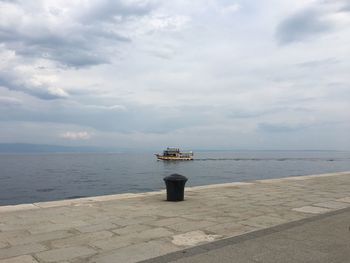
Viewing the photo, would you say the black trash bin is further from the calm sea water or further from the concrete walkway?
the calm sea water

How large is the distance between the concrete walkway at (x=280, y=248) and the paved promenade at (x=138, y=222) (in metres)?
0.31

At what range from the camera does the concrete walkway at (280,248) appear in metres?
5.53

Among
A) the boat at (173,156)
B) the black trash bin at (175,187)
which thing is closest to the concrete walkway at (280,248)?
the black trash bin at (175,187)

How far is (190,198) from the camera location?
1155 centimetres

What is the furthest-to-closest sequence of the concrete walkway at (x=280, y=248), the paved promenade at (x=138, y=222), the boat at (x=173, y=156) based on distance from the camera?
the boat at (x=173, y=156)
the paved promenade at (x=138, y=222)
the concrete walkway at (x=280, y=248)

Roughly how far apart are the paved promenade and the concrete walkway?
31 centimetres

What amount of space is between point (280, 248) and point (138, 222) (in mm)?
2998

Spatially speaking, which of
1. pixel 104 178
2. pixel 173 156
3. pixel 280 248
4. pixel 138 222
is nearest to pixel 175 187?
pixel 138 222

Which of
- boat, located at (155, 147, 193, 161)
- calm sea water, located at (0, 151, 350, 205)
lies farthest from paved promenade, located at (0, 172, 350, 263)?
boat, located at (155, 147, 193, 161)

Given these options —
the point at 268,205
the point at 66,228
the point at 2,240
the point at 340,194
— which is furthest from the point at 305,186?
the point at 2,240

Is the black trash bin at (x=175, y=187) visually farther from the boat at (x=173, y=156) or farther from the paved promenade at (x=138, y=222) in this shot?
the boat at (x=173, y=156)

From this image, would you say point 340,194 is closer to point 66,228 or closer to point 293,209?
point 293,209

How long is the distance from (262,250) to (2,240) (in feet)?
13.6

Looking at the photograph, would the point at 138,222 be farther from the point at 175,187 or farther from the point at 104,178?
the point at 104,178
